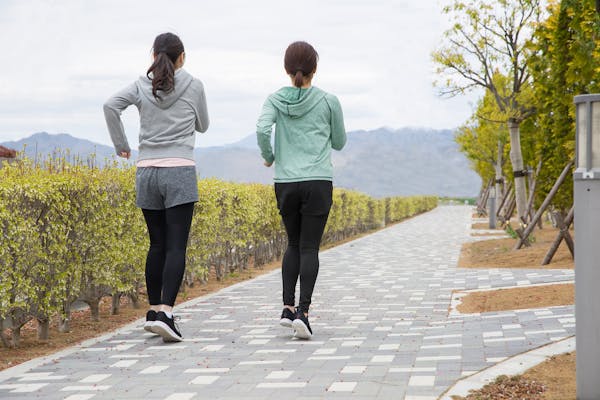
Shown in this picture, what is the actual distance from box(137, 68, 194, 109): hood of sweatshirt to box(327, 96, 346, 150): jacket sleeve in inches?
42.6

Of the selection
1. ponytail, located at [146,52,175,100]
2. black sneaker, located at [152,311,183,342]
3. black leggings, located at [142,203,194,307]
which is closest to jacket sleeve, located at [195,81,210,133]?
ponytail, located at [146,52,175,100]

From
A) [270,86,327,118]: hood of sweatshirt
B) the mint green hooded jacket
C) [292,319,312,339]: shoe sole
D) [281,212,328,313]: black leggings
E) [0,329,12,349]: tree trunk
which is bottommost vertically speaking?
[0,329,12,349]: tree trunk

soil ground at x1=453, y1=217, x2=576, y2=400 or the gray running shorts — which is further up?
the gray running shorts

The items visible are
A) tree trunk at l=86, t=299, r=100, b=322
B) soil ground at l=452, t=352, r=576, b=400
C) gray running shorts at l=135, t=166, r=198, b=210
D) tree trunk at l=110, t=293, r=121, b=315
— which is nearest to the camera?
soil ground at l=452, t=352, r=576, b=400

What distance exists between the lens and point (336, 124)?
6.16 m

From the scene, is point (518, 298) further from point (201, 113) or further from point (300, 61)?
point (201, 113)

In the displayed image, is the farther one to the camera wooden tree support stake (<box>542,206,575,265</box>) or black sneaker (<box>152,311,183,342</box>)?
wooden tree support stake (<box>542,206,575,265</box>)

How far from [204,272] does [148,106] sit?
17.0 feet

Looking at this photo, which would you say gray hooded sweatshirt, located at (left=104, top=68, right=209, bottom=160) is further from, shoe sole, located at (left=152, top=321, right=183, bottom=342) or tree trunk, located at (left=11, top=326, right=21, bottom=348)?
tree trunk, located at (left=11, top=326, right=21, bottom=348)

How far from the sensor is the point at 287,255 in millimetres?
6195

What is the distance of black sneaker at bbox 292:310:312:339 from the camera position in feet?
A: 19.4

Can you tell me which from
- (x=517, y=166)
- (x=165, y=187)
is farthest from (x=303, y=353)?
(x=517, y=166)

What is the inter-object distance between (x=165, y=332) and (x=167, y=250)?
1.97ft

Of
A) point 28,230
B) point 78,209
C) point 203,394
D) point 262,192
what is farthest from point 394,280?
point 203,394
